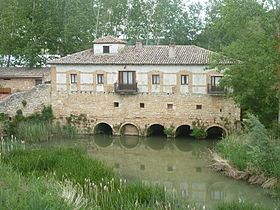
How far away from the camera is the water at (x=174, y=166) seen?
49.8ft

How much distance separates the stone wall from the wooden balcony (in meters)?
0.38

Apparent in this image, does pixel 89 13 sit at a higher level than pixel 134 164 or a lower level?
higher

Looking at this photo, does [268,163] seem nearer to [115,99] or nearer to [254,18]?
[254,18]

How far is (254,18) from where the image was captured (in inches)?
803

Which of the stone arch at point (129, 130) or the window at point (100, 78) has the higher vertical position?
the window at point (100, 78)

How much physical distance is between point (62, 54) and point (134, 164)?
18.5m

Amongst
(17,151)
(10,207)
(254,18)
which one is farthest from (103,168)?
(254,18)

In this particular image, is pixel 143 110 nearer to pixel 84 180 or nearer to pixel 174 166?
pixel 174 166

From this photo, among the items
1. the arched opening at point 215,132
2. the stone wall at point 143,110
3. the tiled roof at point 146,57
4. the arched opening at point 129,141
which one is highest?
the tiled roof at point 146,57

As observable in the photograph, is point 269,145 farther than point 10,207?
Yes

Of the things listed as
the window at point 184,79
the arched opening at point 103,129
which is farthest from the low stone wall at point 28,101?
the window at point 184,79

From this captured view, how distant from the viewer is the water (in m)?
15.2

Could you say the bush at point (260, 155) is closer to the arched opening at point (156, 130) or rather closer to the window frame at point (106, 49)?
the arched opening at point (156, 130)

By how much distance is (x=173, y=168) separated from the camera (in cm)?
2000
